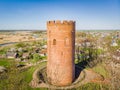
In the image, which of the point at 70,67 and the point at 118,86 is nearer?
the point at 118,86

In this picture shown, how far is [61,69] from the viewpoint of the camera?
18.5m

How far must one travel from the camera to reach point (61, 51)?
18.2 meters

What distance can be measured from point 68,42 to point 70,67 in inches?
135

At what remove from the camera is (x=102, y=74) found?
890 inches

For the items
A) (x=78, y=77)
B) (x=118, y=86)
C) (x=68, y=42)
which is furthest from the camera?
(x=78, y=77)

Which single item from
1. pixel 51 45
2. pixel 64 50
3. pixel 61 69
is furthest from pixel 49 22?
pixel 61 69

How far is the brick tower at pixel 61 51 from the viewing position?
58.7 ft

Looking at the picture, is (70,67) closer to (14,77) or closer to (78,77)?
(78,77)

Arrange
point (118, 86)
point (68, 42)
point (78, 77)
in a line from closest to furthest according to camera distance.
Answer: point (118, 86) < point (68, 42) < point (78, 77)

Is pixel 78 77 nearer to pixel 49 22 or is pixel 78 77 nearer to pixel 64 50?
pixel 64 50

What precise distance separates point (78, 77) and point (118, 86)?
11563mm

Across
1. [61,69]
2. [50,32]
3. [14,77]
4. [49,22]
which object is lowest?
[61,69]

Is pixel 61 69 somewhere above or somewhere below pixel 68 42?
below

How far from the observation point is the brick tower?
705 inches
